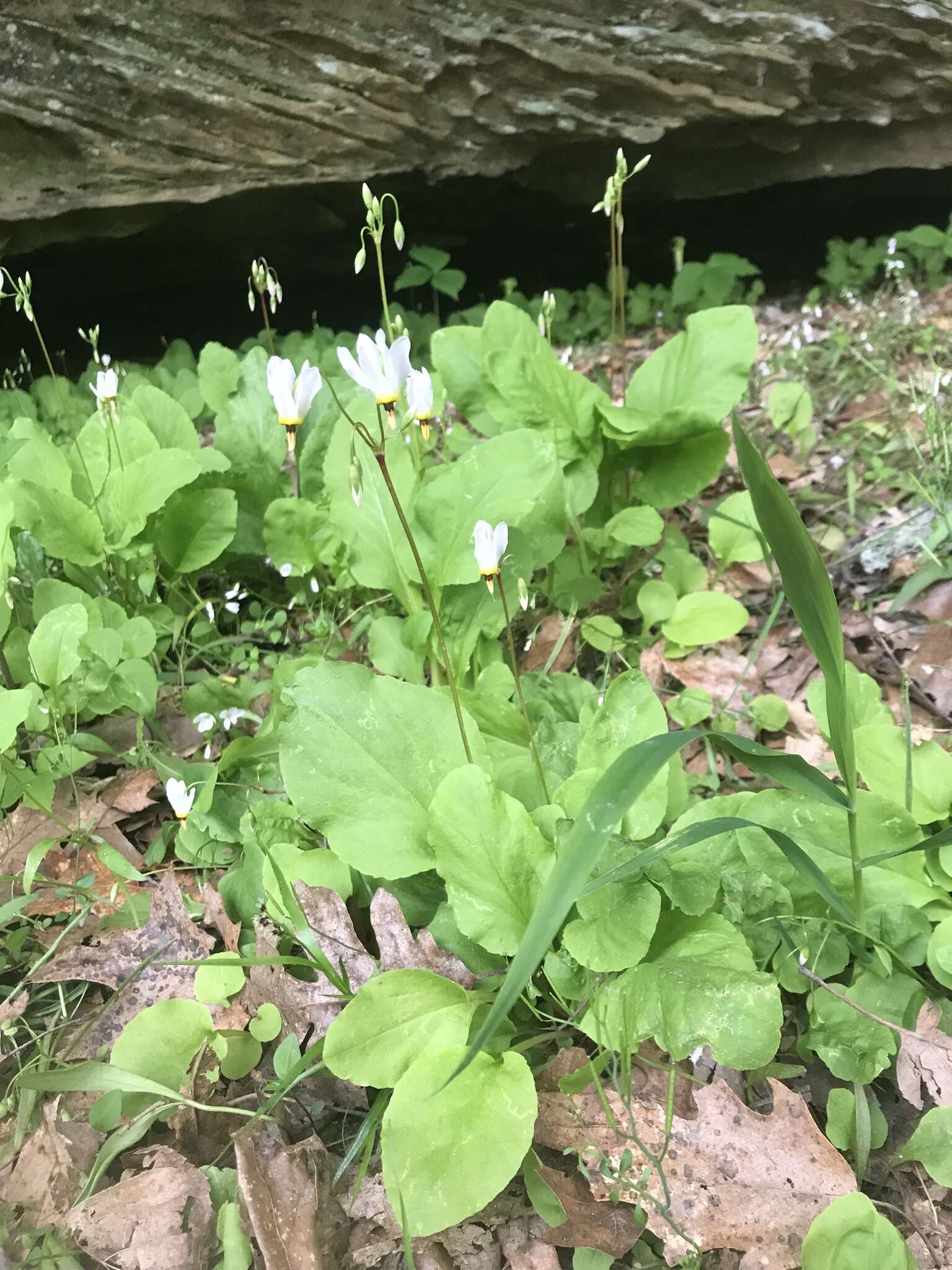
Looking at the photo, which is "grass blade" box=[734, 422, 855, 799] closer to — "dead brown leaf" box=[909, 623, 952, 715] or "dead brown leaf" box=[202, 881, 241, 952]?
"dead brown leaf" box=[909, 623, 952, 715]

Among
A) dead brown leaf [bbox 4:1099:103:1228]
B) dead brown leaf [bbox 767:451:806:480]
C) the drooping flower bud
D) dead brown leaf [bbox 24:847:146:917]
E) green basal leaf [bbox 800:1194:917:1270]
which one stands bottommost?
dead brown leaf [bbox 4:1099:103:1228]

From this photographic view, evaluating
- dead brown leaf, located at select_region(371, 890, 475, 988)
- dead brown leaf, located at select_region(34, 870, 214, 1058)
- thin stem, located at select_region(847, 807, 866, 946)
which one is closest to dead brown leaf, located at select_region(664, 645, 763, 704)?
thin stem, located at select_region(847, 807, 866, 946)

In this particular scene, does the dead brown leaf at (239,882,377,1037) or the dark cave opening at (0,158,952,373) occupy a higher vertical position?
the dark cave opening at (0,158,952,373)

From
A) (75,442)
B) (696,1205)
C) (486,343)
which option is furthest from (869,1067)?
(75,442)

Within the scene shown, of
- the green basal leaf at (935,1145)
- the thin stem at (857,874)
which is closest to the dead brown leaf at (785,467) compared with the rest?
the thin stem at (857,874)

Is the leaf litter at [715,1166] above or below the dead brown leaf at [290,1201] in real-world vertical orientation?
above

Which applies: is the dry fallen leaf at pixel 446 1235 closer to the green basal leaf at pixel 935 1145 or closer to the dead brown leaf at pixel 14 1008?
the green basal leaf at pixel 935 1145
